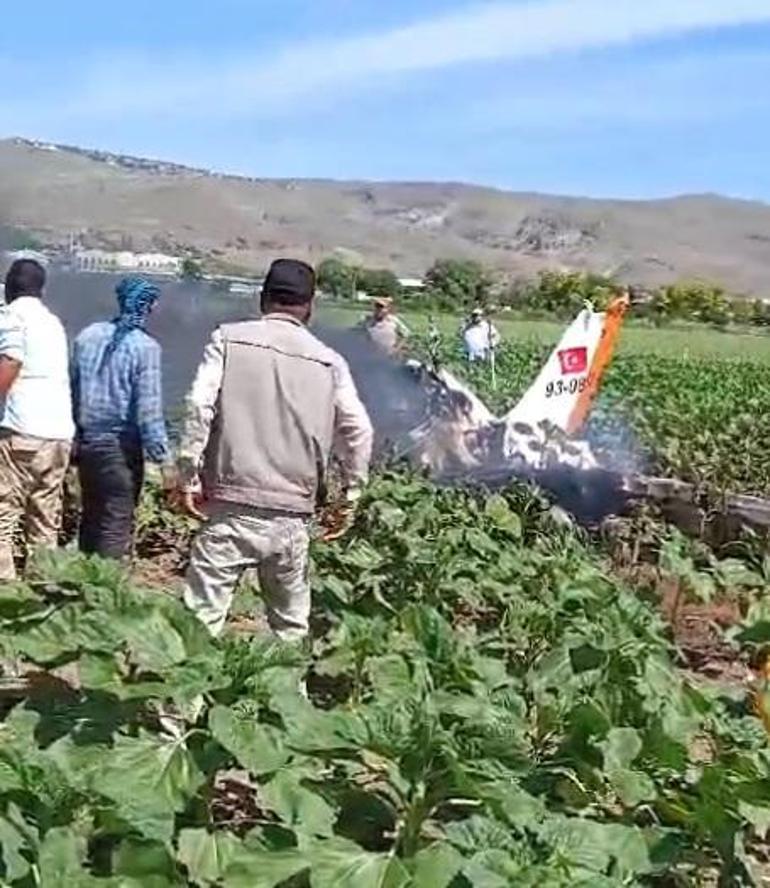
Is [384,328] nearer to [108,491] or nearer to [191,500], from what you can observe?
[108,491]

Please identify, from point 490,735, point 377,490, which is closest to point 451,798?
point 490,735

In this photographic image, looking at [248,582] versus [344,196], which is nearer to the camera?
[248,582]

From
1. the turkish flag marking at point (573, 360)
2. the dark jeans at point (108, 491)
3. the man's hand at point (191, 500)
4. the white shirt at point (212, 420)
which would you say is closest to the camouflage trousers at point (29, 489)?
the dark jeans at point (108, 491)

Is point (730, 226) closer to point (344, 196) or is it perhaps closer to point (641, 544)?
point (344, 196)

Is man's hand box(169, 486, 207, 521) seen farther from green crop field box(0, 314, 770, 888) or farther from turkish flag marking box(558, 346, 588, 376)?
turkish flag marking box(558, 346, 588, 376)

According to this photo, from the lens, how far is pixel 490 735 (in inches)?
145

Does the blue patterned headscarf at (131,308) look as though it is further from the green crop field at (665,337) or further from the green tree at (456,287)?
the green tree at (456,287)

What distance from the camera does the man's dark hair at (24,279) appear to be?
727 centimetres

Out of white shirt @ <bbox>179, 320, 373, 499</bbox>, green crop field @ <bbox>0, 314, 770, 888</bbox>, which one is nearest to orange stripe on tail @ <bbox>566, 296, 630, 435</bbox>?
green crop field @ <bbox>0, 314, 770, 888</bbox>

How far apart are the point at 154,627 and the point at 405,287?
181ft

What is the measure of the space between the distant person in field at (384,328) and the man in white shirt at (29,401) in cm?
618

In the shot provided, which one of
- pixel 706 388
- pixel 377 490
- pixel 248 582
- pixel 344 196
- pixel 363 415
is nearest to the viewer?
pixel 363 415

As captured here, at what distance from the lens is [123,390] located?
736cm

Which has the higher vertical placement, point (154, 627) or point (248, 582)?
point (154, 627)
